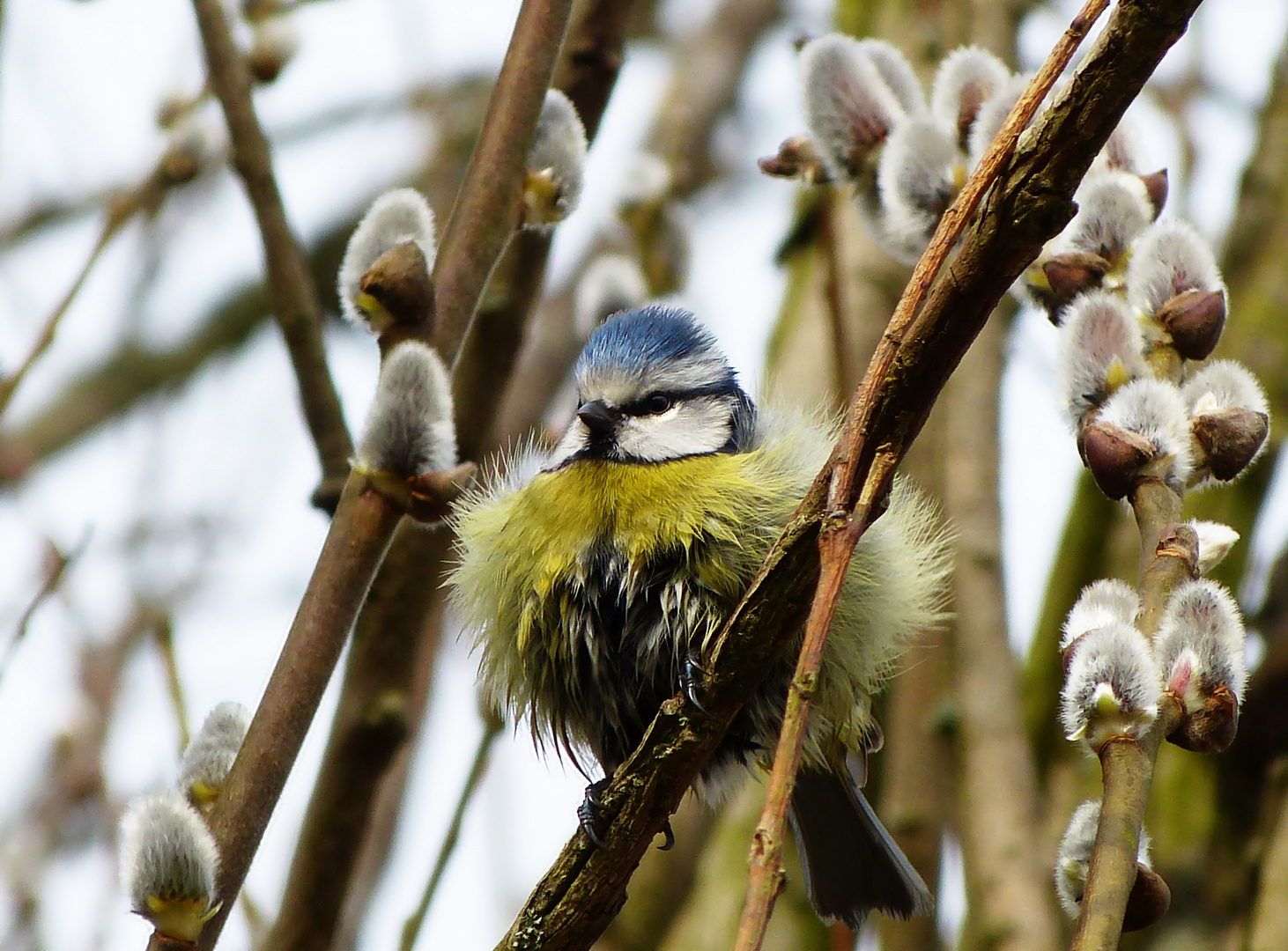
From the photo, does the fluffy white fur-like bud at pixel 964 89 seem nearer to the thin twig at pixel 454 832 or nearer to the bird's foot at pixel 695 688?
the bird's foot at pixel 695 688

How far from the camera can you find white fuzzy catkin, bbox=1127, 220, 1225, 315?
1.81 metres

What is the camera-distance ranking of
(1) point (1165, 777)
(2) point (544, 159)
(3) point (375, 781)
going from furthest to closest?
1. (1) point (1165, 777)
2. (3) point (375, 781)
3. (2) point (544, 159)

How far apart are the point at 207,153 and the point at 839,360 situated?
4.80 feet

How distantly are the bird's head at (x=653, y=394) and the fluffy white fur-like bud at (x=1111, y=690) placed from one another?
113cm

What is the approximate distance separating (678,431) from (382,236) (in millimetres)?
921

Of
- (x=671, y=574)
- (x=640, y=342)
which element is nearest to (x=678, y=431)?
(x=640, y=342)

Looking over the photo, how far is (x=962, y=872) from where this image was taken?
10.1 ft

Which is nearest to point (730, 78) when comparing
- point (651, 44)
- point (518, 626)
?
point (651, 44)

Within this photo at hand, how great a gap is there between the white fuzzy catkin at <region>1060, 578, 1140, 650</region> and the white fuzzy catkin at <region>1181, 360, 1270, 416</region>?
292mm

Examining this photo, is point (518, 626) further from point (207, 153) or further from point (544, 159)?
point (207, 153)

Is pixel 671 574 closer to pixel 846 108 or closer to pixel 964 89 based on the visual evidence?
pixel 846 108

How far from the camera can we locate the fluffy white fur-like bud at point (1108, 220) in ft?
6.37

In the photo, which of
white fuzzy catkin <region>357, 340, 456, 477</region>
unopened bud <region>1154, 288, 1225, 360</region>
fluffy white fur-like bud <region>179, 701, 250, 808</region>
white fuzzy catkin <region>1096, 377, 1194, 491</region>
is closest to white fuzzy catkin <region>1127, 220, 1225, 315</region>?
unopened bud <region>1154, 288, 1225, 360</region>

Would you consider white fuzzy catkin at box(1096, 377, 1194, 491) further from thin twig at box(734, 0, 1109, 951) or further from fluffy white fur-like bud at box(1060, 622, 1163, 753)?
thin twig at box(734, 0, 1109, 951)
